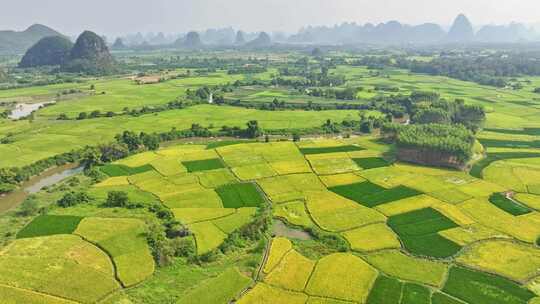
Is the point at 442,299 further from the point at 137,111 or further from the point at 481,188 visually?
the point at 137,111

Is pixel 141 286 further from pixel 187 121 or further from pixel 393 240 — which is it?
pixel 187 121

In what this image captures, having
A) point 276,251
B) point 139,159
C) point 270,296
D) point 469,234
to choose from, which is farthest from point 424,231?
point 139,159

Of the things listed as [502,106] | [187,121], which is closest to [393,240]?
[187,121]

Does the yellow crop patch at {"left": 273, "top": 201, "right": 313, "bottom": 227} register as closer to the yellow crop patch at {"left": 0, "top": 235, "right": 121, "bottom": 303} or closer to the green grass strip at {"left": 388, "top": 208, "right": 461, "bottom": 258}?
the green grass strip at {"left": 388, "top": 208, "right": 461, "bottom": 258}

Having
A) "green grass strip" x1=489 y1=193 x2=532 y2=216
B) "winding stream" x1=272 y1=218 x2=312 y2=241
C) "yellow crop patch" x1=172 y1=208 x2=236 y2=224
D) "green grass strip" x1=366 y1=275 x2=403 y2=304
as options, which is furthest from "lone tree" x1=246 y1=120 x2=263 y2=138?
"green grass strip" x1=366 y1=275 x2=403 y2=304

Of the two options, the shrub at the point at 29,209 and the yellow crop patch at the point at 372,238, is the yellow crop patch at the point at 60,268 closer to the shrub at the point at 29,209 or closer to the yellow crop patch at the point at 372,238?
the shrub at the point at 29,209

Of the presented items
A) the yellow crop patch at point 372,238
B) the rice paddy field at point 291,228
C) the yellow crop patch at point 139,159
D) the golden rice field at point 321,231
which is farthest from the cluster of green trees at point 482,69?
the yellow crop patch at point 139,159
